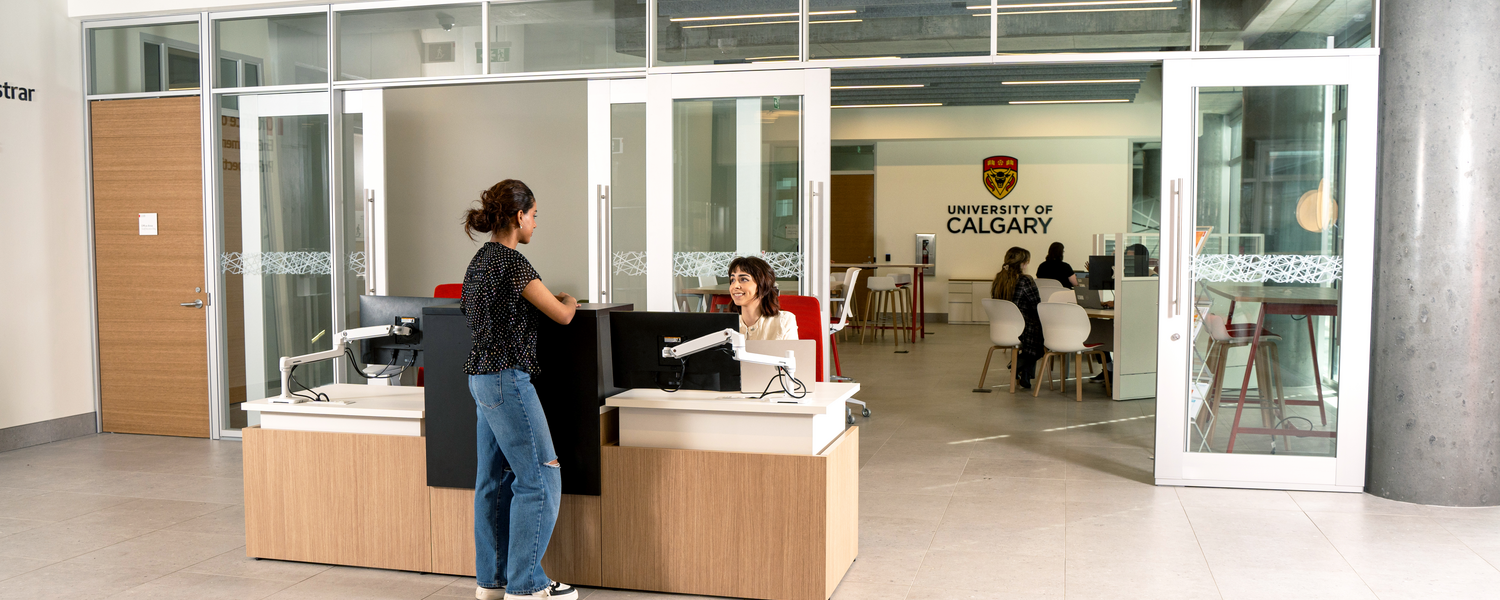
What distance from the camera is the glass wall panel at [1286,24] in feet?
16.3

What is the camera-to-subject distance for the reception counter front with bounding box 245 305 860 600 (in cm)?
344

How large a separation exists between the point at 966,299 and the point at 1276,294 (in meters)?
9.59

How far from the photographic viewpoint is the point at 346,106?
20.9 feet

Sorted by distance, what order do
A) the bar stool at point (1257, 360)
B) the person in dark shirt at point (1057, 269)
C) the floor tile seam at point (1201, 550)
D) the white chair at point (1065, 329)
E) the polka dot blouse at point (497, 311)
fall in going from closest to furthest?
1. the polka dot blouse at point (497, 311)
2. the floor tile seam at point (1201, 550)
3. the bar stool at point (1257, 360)
4. the white chair at point (1065, 329)
5. the person in dark shirt at point (1057, 269)

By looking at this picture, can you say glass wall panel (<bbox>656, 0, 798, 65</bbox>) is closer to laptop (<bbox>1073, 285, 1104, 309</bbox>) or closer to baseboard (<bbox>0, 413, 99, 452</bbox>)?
laptop (<bbox>1073, 285, 1104, 309</bbox>)

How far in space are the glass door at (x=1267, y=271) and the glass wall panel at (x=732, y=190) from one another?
6.62 ft

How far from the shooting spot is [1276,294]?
5098 millimetres

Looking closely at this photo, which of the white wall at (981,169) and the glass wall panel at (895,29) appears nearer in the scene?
the glass wall panel at (895,29)

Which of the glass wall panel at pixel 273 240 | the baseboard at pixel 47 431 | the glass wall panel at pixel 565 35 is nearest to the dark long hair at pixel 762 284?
the glass wall panel at pixel 565 35

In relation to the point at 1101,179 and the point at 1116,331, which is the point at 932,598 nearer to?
the point at 1116,331

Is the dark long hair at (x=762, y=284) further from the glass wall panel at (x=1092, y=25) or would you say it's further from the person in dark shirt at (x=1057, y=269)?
the person in dark shirt at (x=1057, y=269)

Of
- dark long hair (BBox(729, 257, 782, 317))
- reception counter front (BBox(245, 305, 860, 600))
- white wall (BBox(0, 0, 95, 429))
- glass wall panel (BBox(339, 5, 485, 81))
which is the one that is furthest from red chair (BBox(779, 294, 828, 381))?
white wall (BBox(0, 0, 95, 429))

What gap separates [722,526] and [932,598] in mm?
794

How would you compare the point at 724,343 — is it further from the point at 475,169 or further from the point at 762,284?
the point at 475,169
